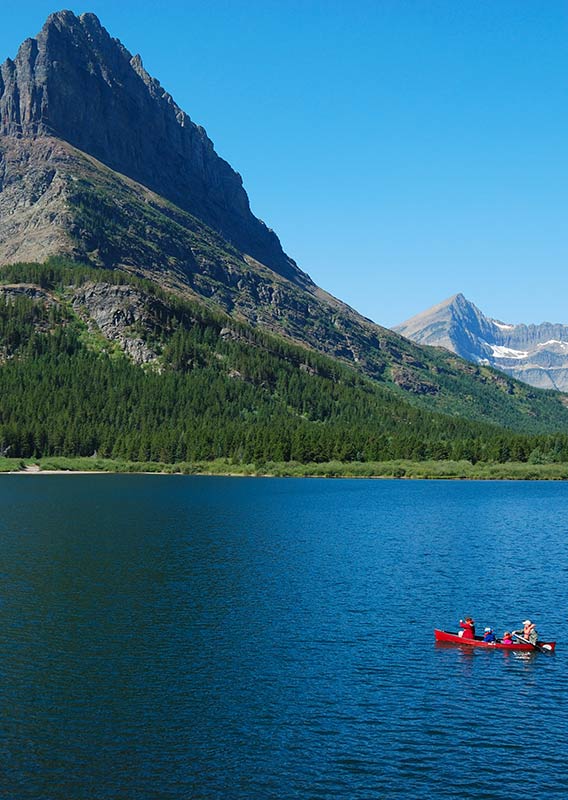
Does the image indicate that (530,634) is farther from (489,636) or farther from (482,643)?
(482,643)

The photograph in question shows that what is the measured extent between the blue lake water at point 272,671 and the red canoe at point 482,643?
68cm

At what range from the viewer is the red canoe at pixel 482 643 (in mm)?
57406

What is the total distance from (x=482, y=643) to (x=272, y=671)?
18302 millimetres

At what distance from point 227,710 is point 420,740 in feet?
38.2

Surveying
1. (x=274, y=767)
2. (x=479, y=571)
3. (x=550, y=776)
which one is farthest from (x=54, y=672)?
(x=479, y=571)

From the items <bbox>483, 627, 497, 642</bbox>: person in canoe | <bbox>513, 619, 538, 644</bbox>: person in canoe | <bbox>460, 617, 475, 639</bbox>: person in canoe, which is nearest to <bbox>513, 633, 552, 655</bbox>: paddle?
<bbox>513, 619, 538, 644</bbox>: person in canoe

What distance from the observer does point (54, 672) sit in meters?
50.4

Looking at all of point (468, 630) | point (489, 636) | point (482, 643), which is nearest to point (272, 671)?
point (468, 630)

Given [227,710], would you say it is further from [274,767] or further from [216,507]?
[216,507]

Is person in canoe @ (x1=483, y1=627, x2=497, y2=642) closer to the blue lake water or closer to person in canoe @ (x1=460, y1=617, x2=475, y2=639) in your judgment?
person in canoe @ (x1=460, y1=617, x2=475, y2=639)

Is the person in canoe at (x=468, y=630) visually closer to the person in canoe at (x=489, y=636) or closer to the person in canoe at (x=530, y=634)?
the person in canoe at (x=489, y=636)

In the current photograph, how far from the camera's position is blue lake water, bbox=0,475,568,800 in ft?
121

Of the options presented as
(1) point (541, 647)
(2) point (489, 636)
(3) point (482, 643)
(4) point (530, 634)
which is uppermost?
(4) point (530, 634)

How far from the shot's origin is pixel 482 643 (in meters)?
59.1
